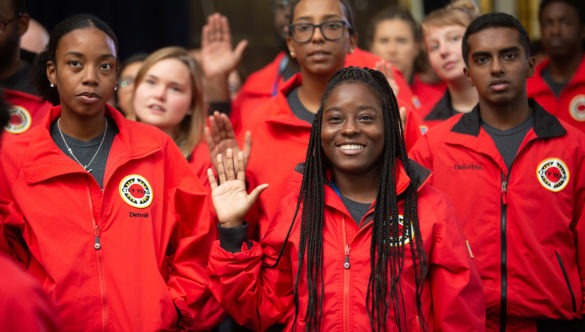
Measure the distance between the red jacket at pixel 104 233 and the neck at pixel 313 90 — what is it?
0.82 metres

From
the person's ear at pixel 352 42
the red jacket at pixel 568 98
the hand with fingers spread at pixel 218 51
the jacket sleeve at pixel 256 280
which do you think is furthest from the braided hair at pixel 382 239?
the red jacket at pixel 568 98

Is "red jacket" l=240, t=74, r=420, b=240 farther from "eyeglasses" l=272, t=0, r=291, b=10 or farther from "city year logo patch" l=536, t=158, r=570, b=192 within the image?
"eyeglasses" l=272, t=0, r=291, b=10

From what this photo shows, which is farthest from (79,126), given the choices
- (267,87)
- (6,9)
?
(267,87)

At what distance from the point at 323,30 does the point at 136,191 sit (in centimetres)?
Answer: 117

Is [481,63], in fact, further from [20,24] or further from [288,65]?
[20,24]

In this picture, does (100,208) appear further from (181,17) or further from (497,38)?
(181,17)

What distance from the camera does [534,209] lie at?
344 centimetres

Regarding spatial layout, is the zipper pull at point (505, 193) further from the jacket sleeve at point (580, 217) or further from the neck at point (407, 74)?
the neck at point (407, 74)

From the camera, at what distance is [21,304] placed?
1.87 m

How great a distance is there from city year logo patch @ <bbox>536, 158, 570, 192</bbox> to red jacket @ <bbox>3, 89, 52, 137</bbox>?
213 cm

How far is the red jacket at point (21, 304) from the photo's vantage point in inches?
72.9

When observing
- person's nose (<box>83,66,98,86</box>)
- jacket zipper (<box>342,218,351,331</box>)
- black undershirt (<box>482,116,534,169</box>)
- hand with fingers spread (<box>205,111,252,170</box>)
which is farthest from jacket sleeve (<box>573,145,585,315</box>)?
person's nose (<box>83,66,98,86</box>)

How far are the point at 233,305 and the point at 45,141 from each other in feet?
2.99

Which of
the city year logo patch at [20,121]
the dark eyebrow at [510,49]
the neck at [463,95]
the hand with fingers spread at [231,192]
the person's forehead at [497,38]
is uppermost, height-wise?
the person's forehead at [497,38]
